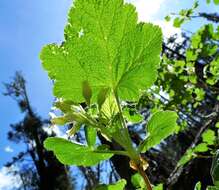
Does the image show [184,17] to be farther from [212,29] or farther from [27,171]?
[27,171]

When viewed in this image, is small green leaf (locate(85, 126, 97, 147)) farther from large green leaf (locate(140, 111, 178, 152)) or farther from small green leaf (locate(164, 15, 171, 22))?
small green leaf (locate(164, 15, 171, 22))

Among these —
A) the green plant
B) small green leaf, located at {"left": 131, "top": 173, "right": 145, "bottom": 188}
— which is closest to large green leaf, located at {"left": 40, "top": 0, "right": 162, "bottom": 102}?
the green plant

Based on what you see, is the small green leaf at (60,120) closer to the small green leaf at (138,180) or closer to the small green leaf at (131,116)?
the small green leaf at (131,116)

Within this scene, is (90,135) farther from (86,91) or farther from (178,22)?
(178,22)

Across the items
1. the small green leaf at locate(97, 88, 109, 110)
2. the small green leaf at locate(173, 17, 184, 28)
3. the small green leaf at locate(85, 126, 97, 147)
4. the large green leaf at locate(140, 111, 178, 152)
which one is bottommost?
the large green leaf at locate(140, 111, 178, 152)

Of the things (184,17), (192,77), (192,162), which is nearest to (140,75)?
(192,77)

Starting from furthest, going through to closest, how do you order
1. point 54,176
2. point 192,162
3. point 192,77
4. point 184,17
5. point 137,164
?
point 54,176, point 192,162, point 184,17, point 192,77, point 137,164

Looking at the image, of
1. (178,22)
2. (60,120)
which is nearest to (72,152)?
(60,120)
